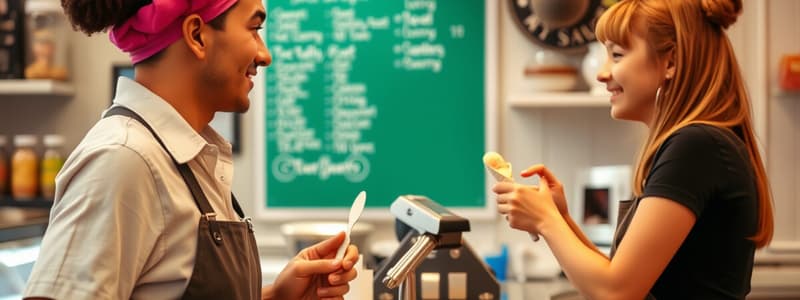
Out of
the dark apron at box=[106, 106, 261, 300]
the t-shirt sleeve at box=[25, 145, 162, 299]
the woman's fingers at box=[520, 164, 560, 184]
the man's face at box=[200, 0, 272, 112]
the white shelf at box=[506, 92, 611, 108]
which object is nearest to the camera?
the t-shirt sleeve at box=[25, 145, 162, 299]

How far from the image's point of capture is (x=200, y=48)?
51.9 inches

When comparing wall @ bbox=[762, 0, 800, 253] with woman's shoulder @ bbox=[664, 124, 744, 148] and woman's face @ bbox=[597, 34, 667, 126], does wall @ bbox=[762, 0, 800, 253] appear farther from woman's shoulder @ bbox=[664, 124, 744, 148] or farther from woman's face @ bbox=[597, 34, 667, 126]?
woman's shoulder @ bbox=[664, 124, 744, 148]

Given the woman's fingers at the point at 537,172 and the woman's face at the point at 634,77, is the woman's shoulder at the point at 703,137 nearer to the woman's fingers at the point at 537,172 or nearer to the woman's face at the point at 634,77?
the woman's face at the point at 634,77

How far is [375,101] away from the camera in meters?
3.36

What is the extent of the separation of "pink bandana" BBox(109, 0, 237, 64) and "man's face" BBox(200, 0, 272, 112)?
1.7 inches

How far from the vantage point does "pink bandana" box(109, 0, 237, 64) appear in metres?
1.25

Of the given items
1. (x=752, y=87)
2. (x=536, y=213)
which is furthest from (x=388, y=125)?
(x=536, y=213)

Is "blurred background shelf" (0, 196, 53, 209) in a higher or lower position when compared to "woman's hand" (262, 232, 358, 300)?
lower

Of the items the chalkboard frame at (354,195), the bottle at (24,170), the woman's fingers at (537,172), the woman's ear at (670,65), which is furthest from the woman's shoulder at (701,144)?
the bottle at (24,170)

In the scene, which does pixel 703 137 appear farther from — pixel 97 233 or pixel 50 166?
pixel 50 166

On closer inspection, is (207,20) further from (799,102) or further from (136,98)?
(799,102)

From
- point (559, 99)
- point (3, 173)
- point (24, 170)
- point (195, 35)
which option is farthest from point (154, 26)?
point (3, 173)

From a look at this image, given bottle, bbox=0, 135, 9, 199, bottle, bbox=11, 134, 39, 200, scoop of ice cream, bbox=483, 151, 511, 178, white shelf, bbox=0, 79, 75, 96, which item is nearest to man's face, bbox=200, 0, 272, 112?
scoop of ice cream, bbox=483, 151, 511, 178

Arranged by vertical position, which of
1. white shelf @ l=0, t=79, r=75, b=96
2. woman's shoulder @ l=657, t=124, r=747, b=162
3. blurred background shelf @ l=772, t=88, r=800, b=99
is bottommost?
blurred background shelf @ l=772, t=88, r=800, b=99
